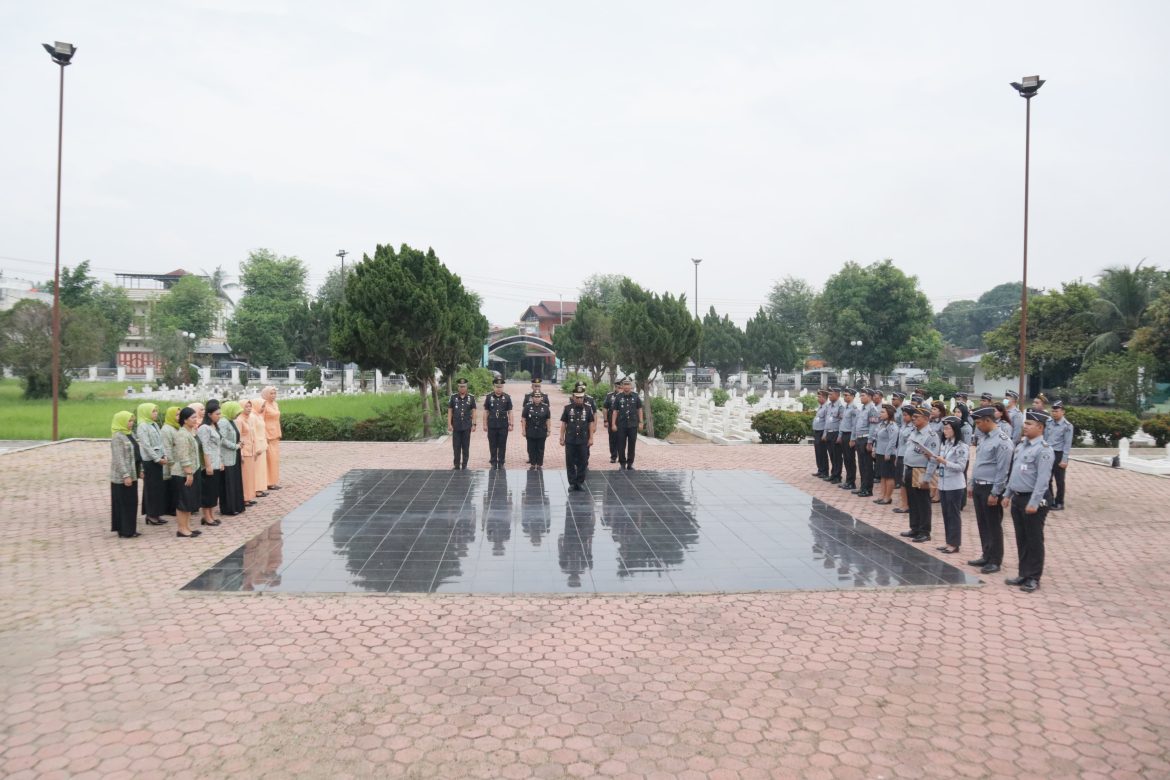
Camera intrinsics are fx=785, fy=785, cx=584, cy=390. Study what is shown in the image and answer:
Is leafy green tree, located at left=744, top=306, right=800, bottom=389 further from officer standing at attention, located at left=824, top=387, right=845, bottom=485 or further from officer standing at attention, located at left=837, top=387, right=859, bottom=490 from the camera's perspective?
officer standing at attention, located at left=837, top=387, right=859, bottom=490

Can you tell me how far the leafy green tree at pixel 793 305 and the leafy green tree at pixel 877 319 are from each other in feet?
50.9

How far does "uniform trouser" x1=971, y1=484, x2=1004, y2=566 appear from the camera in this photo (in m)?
6.98

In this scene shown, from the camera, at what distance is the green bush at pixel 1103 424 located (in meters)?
18.4

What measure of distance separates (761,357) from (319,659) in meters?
46.6

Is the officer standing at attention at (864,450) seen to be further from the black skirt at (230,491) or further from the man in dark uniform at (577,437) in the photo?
the black skirt at (230,491)

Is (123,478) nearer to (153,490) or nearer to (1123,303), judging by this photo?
(153,490)

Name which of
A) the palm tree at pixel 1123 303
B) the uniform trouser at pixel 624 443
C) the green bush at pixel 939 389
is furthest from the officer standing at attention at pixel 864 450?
the green bush at pixel 939 389

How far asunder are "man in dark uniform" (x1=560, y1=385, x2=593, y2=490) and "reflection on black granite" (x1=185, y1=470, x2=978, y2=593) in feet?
0.93

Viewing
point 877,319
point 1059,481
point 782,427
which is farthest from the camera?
point 877,319

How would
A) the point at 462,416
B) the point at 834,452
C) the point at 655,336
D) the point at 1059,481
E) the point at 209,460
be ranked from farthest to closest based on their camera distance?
the point at 655,336, the point at 462,416, the point at 834,452, the point at 1059,481, the point at 209,460

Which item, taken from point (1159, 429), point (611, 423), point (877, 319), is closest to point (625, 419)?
point (611, 423)

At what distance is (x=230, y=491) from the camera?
917 cm

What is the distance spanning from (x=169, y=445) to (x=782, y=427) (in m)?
12.9

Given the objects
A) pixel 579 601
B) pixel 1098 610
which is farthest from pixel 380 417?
pixel 1098 610
